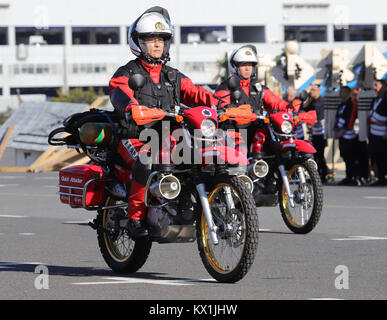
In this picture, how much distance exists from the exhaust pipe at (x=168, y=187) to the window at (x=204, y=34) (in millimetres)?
112141

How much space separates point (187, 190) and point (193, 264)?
4.62 ft

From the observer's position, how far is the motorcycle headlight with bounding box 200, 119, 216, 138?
30.4 feet

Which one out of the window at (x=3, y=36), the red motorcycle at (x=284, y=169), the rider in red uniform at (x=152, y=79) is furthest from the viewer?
the window at (x=3, y=36)

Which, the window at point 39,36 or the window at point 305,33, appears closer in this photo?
the window at point 39,36

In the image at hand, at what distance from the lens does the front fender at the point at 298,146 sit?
47.1ft

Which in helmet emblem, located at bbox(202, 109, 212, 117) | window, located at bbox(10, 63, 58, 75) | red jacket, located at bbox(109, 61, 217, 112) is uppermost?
window, located at bbox(10, 63, 58, 75)

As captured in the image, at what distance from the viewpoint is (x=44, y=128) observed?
33375 millimetres

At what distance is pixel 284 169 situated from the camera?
47.9 feet

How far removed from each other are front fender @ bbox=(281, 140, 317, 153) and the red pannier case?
13.5 ft

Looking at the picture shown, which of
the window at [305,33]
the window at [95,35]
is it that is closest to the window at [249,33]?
the window at [305,33]

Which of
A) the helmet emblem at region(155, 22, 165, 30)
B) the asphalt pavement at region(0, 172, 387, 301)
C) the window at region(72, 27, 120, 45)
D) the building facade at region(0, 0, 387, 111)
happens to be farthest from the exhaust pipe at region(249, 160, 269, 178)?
the window at region(72, 27, 120, 45)

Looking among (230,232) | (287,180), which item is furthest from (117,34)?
(230,232)

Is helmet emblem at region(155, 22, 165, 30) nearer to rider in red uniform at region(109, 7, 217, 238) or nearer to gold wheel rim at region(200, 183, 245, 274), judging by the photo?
rider in red uniform at region(109, 7, 217, 238)
